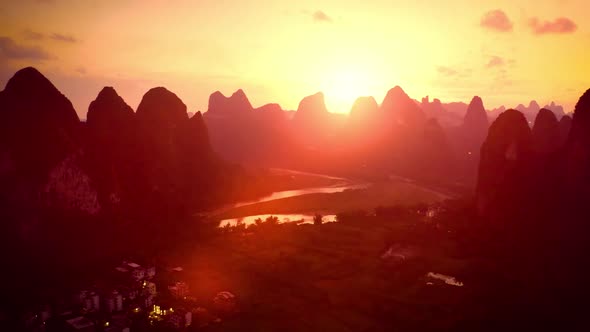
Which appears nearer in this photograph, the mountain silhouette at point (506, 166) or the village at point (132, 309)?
the village at point (132, 309)

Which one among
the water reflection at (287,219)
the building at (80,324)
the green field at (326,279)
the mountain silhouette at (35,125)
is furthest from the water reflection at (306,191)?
the building at (80,324)

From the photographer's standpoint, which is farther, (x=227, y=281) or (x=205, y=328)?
(x=227, y=281)

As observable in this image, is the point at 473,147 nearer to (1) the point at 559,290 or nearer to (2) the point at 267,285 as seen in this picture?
(1) the point at 559,290

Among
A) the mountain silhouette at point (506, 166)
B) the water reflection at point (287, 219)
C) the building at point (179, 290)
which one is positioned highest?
the mountain silhouette at point (506, 166)

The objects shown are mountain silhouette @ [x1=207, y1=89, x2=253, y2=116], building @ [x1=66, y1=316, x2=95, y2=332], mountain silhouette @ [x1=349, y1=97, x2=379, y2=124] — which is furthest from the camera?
mountain silhouette @ [x1=207, y1=89, x2=253, y2=116]

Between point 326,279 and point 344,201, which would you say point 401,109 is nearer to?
point 344,201

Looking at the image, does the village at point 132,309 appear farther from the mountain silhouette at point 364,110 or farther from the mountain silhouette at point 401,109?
the mountain silhouette at point 364,110

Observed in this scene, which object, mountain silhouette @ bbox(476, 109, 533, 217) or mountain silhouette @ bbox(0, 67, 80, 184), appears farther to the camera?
mountain silhouette @ bbox(476, 109, 533, 217)

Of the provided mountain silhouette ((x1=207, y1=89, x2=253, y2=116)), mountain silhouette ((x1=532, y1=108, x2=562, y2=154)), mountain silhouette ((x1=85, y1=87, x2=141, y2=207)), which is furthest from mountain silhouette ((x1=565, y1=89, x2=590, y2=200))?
mountain silhouette ((x1=207, y1=89, x2=253, y2=116))

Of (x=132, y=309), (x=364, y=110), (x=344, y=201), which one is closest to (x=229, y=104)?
(x=364, y=110)

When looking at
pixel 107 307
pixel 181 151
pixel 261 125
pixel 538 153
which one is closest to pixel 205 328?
pixel 107 307

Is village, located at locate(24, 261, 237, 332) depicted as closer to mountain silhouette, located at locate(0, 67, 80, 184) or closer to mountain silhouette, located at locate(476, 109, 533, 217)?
mountain silhouette, located at locate(0, 67, 80, 184)
